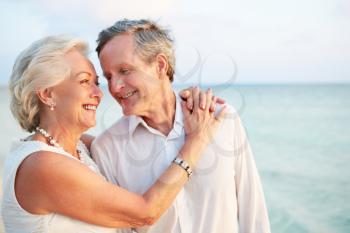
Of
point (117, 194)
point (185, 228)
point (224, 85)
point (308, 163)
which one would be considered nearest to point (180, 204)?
point (185, 228)

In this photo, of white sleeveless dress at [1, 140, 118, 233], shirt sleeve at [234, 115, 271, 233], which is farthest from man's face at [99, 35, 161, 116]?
shirt sleeve at [234, 115, 271, 233]

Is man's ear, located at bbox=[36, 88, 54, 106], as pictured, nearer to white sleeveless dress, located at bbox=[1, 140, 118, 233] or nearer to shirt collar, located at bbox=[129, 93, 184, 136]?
white sleeveless dress, located at bbox=[1, 140, 118, 233]

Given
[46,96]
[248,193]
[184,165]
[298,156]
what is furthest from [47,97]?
[298,156]

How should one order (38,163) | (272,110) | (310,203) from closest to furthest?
(38,163) < (310,203) < (272,110)

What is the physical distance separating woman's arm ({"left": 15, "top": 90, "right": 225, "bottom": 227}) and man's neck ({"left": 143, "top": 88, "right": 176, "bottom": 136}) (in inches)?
9.8

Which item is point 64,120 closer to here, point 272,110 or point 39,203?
point 39,203

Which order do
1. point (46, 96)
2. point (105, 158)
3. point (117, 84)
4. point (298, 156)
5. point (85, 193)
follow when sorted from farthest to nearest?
point (298, 156) < point (105, 158) < point (117, 84) < point (46, 96) < point (85, 193)

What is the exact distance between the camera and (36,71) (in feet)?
7.20

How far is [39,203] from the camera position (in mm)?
2078

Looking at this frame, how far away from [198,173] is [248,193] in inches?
10.6

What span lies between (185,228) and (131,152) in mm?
437

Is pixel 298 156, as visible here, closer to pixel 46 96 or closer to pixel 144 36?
pixel 144 36

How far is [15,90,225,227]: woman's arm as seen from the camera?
206 cm

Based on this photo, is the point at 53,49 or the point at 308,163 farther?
the point at 308,163
